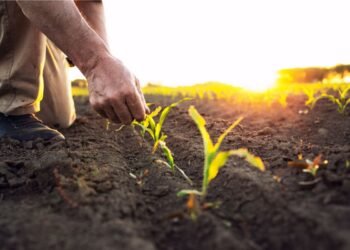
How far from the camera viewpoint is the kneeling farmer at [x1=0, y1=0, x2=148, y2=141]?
1.73m

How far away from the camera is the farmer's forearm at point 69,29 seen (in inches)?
67.9

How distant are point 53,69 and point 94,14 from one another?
0.59 metres

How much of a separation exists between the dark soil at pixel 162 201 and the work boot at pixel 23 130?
98 mm

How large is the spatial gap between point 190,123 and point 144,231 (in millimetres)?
1738

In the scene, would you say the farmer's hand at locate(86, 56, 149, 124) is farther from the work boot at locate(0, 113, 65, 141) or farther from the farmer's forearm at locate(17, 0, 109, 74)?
the work boot at locate(0, 113, 65, 141)

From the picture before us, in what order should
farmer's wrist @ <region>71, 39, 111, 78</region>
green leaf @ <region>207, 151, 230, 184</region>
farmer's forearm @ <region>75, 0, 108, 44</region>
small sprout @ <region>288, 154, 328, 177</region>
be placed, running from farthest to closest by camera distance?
1. farmer's forearm @ <region>75, 0, 108, 44</region>
2. farmer's wrist @ <region>71, 39, 111, 78</region>
3. small sprout @ <region>288, 154, 328, 177</region>
4. green leaf @ <region>207, 151, 230, 184</region>

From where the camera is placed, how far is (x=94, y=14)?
8.73ft

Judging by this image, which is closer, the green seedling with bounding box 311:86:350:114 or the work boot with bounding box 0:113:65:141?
the work boot with bounding box 0:113:65:141

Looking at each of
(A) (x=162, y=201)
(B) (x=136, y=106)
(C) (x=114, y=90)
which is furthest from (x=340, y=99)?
(A) (x=162, y=201)

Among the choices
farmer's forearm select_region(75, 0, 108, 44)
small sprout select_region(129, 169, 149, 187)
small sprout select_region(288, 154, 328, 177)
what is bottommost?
small sprout select_region(129, 169, 149, 187)

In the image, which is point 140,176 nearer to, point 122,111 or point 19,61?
point 122,111

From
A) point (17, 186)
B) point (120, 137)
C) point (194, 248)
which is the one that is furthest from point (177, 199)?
point (120, 137)

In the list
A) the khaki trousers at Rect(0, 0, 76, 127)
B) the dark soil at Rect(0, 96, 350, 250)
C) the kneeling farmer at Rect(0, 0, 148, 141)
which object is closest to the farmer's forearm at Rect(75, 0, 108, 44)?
the kneeling farmer at Rect(0, 0, 148, 141)

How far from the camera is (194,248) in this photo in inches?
43.4
